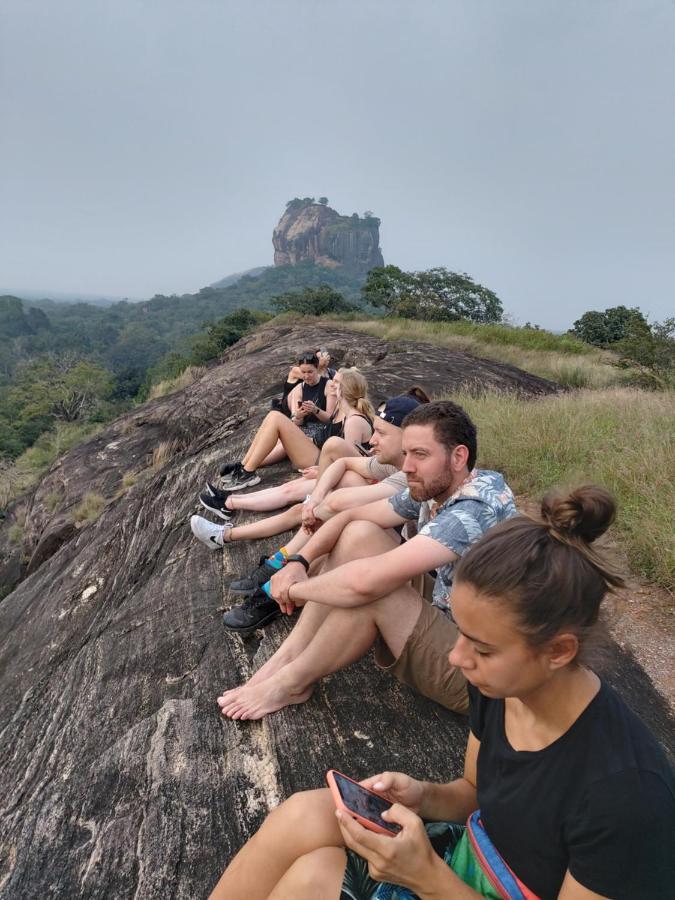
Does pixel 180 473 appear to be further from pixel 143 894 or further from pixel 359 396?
pixel 143 894

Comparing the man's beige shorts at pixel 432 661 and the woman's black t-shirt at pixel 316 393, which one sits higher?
the woman's black t-shirt at pixel 316 393

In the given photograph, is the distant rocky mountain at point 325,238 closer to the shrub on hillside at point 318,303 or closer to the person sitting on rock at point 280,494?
the shrub on hillside at point 318,303

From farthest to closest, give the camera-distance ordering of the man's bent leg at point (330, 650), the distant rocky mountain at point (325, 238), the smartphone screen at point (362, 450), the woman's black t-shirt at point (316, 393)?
the distant rocky mountain at point (325, 238)
the woman's black t-shirt at point (316, 393)
the smartphone screen at point (362, 450)
the man's bent leg at point (330, 650)

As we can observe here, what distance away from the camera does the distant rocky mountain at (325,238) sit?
123m

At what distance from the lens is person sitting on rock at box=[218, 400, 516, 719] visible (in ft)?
6.59

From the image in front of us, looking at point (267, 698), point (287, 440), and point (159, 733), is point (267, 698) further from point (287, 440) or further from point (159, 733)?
point (287, 440)

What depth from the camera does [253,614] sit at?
291 centimetres

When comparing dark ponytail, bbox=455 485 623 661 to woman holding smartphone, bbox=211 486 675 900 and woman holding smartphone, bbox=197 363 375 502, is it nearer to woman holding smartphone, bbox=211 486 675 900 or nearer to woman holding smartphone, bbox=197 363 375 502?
woman holding smartphone, bbox=211 486 675 900

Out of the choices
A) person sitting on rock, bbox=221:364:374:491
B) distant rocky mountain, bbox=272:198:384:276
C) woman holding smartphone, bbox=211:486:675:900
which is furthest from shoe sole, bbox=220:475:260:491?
distant rocky mountain, bbox=272:198:384:276

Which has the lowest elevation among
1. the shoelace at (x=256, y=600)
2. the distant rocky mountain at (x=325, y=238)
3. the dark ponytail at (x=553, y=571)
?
the shoelace at (x=256, y=600)

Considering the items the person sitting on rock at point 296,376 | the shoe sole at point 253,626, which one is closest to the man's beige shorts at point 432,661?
the shoe sole at point 253,626

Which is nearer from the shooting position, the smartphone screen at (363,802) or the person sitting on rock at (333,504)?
the smartphone screen at (363,802)

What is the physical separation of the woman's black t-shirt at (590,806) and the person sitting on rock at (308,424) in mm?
2994

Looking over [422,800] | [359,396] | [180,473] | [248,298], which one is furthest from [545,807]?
[248,298]
